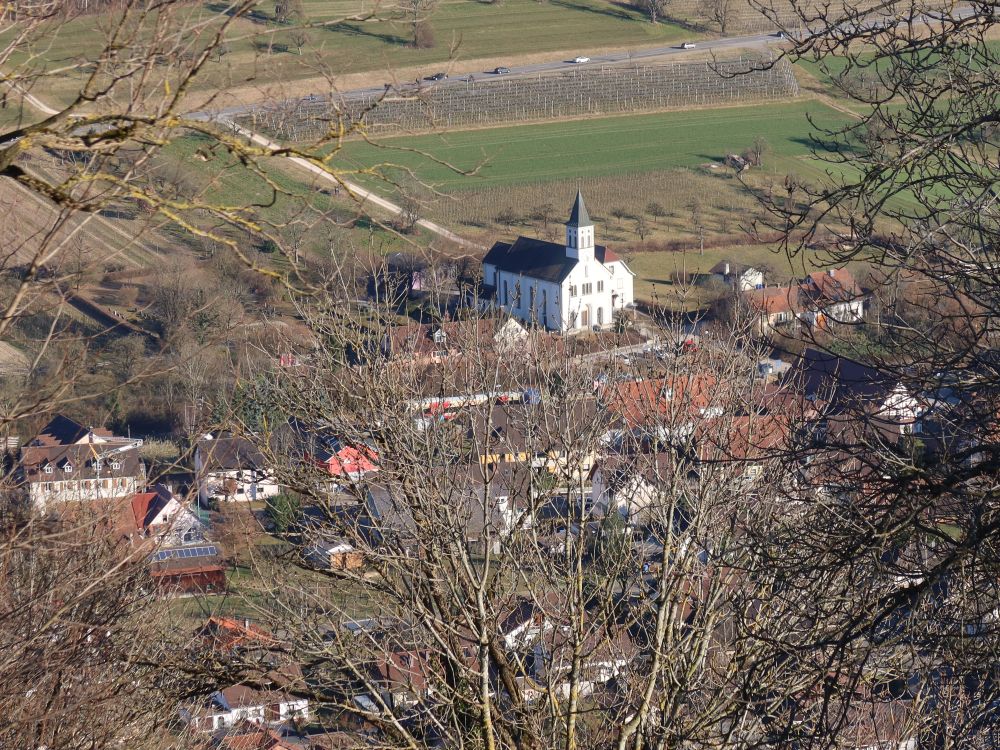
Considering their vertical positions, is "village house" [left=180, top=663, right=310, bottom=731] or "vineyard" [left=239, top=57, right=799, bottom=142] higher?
"village house" [left=180, top=663, right=310, bottom=731]

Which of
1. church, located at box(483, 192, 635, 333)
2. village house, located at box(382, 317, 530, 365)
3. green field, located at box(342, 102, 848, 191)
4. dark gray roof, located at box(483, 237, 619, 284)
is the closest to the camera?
village house, located at box(382, 317, 530, 365)

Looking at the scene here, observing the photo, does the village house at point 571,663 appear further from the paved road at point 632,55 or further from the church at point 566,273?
the paved road at point 632,55

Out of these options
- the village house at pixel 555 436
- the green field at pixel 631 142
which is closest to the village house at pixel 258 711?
the village house at pixel 555 436

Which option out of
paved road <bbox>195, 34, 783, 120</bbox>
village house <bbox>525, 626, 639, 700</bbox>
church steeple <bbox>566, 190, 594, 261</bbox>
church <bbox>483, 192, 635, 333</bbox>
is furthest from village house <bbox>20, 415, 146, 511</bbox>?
paved road <bbox>195, 34, 783, 120</bbox>

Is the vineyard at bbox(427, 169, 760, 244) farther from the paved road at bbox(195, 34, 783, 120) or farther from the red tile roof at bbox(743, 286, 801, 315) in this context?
the red tile roof at bbox(743, 286, 801, 315)

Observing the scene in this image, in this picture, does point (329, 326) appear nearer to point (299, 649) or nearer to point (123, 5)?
point (299, 649)

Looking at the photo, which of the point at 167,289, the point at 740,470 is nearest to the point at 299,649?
the point at 740,470
